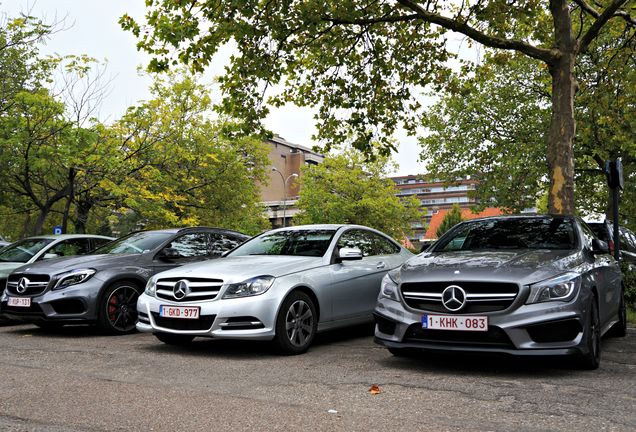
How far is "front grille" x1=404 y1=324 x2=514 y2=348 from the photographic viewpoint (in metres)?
5.21

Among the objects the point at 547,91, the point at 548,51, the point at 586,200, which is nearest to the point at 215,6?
the point at 548,51

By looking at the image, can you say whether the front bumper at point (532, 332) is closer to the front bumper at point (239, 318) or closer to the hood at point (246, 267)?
the front bumper at point (239, 318)

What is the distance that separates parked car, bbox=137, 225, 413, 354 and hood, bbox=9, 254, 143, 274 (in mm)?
1741

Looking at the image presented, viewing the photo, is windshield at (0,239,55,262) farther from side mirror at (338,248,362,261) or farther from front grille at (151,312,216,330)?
side mirror at (338,248,362,261)

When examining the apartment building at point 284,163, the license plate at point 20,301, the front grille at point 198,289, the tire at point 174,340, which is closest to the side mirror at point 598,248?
the front grille at point 198,289

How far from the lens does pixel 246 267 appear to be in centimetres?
686

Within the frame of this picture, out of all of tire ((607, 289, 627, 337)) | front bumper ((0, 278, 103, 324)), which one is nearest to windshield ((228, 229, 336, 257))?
front bumper ((0, 278, 103, 324))

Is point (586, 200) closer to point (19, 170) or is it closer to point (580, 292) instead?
point (19, 170)

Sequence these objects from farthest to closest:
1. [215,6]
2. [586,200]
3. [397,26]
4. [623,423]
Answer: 1. [586,200]
2. [397,26]
3. [215,6]
4. [623,423]

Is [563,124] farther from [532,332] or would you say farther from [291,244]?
[532,332]

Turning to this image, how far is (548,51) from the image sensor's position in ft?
40.1

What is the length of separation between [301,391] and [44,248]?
736 cm

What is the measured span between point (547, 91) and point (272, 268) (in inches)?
887

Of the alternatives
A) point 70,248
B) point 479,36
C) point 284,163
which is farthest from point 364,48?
point 284,163
